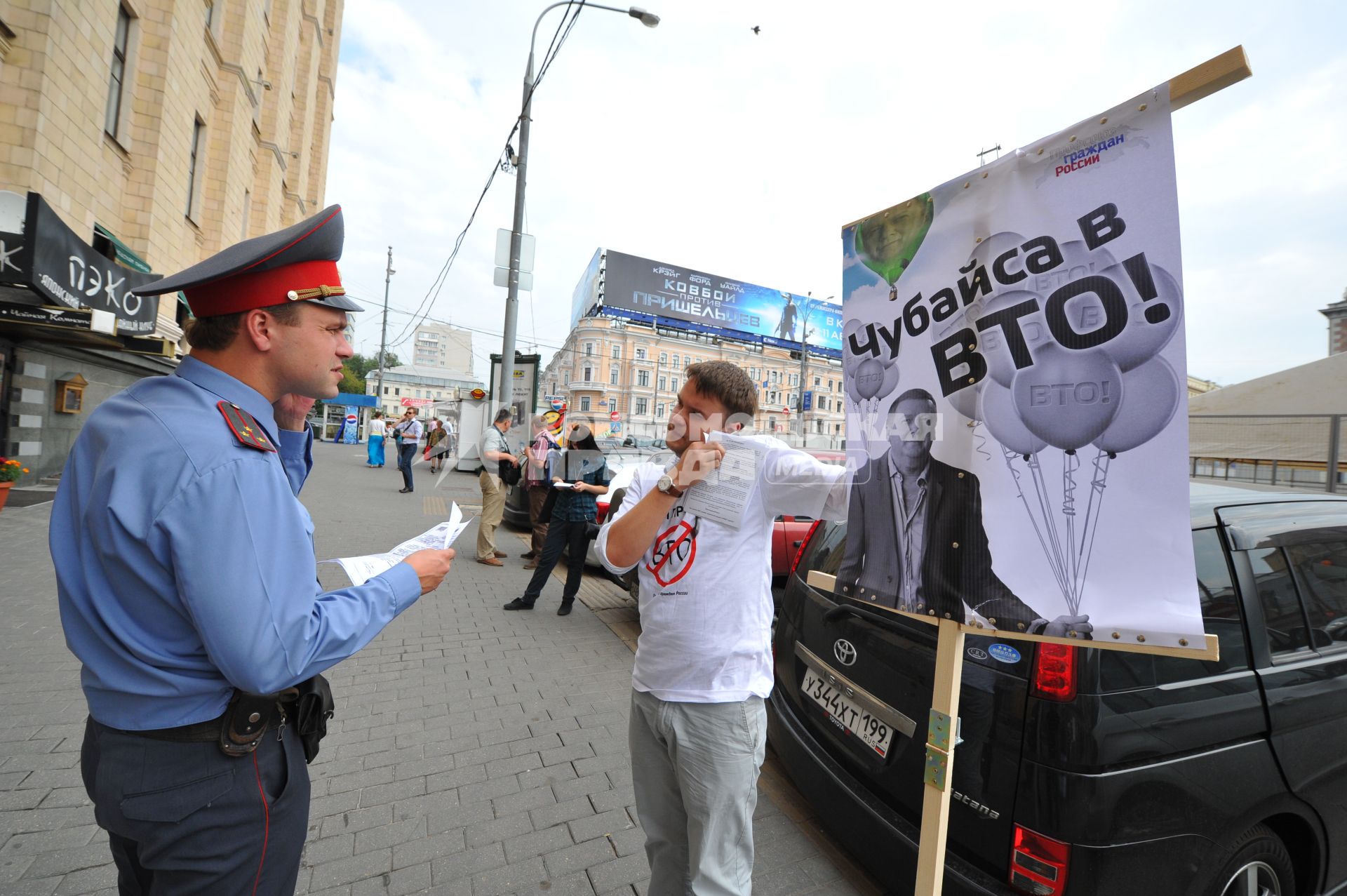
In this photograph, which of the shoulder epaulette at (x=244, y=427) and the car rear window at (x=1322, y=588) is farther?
the car rear window at (x=1322, y=588)

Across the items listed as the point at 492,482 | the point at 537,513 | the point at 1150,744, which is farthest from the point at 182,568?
the point at 492,482

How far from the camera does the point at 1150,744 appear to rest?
1722 millimetres

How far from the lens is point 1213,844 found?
5.77ft

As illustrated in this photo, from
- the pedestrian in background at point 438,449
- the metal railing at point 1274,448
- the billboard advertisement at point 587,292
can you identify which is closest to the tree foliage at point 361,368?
the billboard advertisement at point 587,292

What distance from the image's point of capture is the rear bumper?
1.86 metres

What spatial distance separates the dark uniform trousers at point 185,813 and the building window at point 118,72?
1345 centimetres

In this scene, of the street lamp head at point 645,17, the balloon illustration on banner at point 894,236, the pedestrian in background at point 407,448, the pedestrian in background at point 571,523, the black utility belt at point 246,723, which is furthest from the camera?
the pedestrian in background at point 407,448

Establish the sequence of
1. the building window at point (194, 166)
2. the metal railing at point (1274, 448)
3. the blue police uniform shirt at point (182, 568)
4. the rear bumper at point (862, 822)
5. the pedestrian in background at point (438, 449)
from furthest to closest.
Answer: the pedestrian in background at point (438, 449) → the building window at point (194, 166) → the metal railing at point (1274, 448) → the rear bumper at point (862, 822) → the blue police uniform shirt at point (182, 568)

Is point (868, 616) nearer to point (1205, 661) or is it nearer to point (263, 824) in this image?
point (1205, 661)

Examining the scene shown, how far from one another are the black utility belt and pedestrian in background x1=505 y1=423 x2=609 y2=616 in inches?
174

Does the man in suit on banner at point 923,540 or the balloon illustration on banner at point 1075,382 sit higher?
the balloon illustration on banner at point 1075,382

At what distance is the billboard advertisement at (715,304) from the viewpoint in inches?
1629

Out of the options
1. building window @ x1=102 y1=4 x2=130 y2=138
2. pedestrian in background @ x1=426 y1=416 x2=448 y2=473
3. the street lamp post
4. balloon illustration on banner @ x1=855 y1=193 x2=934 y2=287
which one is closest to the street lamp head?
the street lamp post

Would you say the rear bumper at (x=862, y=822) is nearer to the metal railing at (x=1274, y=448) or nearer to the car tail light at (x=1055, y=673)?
the car tail light at (x=1055, y=673)
